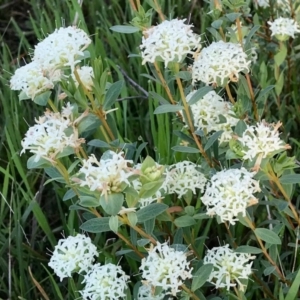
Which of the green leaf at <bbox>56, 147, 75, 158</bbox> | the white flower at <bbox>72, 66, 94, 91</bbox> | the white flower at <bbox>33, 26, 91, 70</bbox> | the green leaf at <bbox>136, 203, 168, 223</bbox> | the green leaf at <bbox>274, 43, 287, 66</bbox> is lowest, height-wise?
the green leaf at <bbox>274, 43, 287, 66</bbox>

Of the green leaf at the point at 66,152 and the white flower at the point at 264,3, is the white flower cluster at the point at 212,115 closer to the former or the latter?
the green leaf at the point at 66,152

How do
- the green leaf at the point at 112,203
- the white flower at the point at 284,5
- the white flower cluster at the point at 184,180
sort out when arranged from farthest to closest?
the white flower at the point at 284,5
the white flower cluster at the point at 184,180
the green leaf at the point at 112,203

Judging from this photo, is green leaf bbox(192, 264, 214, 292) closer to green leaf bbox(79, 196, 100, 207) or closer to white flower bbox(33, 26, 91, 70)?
green leaf bbox(79, 196, 100, 207)

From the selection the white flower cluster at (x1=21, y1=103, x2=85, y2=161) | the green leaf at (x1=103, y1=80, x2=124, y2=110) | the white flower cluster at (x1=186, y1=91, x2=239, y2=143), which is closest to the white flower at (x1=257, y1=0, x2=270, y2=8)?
the white flower cluster at (x1=186, y1=91, x2=239, y2=143)

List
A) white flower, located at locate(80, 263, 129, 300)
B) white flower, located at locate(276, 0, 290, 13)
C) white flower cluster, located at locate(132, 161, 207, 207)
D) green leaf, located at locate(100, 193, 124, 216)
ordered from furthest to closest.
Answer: white flower, located at locate(276, 0, 290, 13)
white flower cluster, located at locate(132, 161, 207, 207)
white flower, located at locate(80, 263, 129, 300)
green leaf, located at locate(100, 193, 124, 216)

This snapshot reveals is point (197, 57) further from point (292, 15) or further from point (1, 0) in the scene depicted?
point (1, 0)

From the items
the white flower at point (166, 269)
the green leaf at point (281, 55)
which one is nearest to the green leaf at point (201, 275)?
the white flower at point (166, 269)

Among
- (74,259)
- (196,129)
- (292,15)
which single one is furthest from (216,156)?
(292,15)
